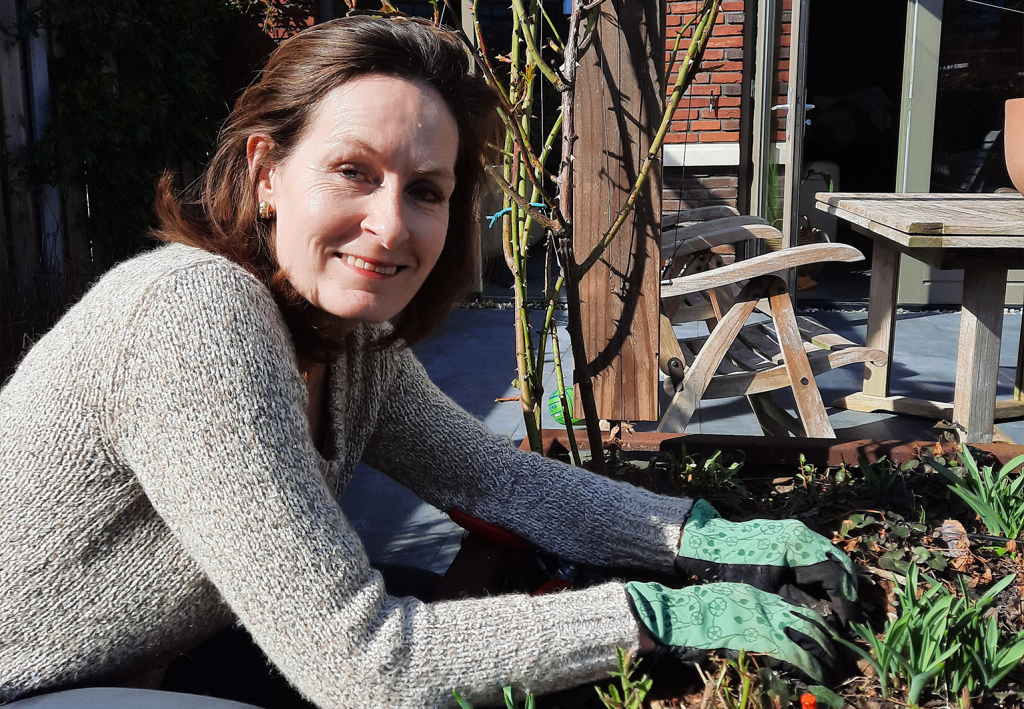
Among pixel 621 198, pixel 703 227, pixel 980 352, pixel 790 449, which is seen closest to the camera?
pixel 790 449

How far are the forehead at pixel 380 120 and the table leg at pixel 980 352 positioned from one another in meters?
2.89

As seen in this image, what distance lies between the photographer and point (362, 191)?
137 centimetres

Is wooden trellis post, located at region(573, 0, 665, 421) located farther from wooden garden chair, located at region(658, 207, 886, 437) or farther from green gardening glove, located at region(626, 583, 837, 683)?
green gardening glove, located at region(626, 583, 837, 683)

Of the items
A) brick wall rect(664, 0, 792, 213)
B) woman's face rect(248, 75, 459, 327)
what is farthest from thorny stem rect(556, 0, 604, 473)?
brick wall rect(664, 0, 792, 213)

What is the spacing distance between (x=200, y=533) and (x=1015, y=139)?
317cm

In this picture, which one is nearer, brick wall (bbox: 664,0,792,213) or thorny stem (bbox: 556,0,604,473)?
thorny stem (bbox: 556,0,604,473)

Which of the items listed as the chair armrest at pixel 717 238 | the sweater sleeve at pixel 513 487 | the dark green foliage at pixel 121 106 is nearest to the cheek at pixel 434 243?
the sweater sleeve at pixel 513 487

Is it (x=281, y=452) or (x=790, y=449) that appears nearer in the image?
(x=281, y=452)

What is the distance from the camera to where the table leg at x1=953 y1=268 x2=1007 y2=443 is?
3.54 metres

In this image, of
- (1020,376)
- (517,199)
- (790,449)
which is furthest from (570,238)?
(1020,376)

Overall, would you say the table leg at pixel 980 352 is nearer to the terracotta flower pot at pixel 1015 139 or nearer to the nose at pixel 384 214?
the terracotta flower pot at pixel 1015 139

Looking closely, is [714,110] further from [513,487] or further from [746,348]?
[513,487]

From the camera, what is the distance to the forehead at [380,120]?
52.9 inches

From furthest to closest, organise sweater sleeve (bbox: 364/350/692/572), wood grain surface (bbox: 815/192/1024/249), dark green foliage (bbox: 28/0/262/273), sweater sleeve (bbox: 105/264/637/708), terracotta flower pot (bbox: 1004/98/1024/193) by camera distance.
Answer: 1. dark green foliage (bbox: 28/0/262/273)
2. wood grain surface (bbox: 815/192/1024/249)
3. terracotta flower pot (bbox: 1004/98/1024/193)
4. sweater sleeve (bbox: 364/350/692/572)
5. sweater sleeve (bbox: 105/264/637/708)
